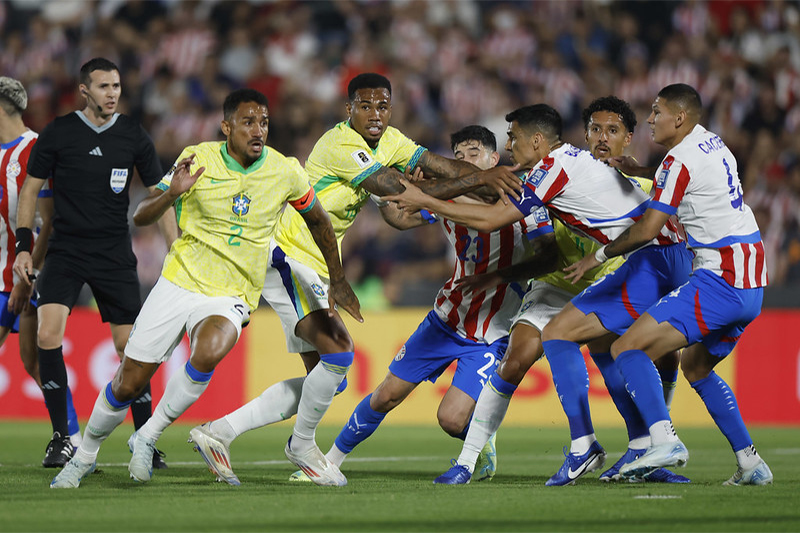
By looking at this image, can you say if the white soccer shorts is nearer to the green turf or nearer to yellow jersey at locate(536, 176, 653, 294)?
the green turf

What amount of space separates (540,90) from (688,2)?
2.86 metres

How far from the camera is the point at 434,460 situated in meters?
8.85

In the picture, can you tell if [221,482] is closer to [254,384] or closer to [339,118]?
[254,384]

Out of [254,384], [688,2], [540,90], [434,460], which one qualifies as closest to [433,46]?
[540,90]

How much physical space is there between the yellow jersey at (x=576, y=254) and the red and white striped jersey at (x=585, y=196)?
428 millimetres

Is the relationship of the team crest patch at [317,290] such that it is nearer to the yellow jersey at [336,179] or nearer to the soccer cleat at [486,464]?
the yellow jersey at [336,179]

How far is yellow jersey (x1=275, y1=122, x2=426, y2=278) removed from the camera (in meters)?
7.15

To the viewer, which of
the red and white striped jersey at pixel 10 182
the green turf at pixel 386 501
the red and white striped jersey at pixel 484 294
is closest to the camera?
the green turf at pixel 386 501

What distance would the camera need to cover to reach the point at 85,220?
7836 millimetres

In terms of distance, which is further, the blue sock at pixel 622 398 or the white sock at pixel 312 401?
the blue sock at pixel 622 398

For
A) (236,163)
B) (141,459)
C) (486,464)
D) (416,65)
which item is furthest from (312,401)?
(416,65)

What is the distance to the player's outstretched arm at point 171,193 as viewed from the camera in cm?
607

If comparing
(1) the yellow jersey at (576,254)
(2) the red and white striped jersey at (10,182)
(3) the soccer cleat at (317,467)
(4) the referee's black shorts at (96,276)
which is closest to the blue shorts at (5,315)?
(2) the red and white striped jersey at (10,182)

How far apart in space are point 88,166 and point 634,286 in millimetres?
3883
